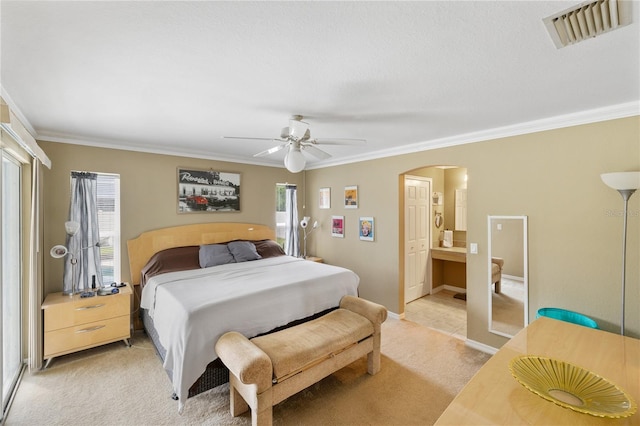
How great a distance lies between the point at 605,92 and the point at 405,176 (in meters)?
2.44

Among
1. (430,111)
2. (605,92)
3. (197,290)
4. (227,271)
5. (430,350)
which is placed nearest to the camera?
(605,92)

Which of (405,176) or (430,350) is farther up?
(405,176)

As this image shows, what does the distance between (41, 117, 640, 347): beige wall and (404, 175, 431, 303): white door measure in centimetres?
55

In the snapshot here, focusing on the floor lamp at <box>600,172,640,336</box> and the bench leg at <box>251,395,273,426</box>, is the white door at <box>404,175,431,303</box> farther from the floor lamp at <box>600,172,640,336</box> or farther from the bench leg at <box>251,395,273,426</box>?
the bench leg at <box>251,395,273,426</box>

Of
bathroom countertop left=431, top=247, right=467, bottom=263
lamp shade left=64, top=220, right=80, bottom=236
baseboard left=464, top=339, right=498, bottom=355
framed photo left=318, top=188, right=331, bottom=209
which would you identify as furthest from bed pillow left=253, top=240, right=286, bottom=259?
baseboard left=464, top=339, right=498, bottom=355

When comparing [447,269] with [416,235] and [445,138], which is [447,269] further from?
[445,138]

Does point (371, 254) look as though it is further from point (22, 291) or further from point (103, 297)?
point (22, 291)

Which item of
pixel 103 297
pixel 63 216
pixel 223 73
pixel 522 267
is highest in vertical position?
pixel 223 73

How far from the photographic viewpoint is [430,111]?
256 centimetres

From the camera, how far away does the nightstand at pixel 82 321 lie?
2816 mm

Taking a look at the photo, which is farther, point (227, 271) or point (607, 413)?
point (227, 271)

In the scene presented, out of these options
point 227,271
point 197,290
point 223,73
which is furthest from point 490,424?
point 227,271

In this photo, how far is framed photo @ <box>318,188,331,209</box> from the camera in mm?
5211

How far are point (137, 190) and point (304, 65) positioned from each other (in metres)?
3.19
